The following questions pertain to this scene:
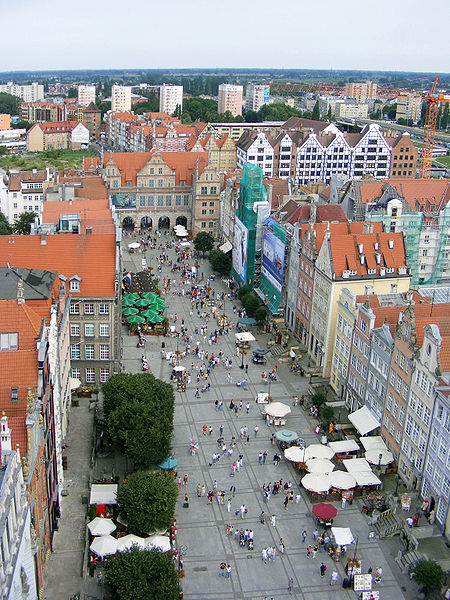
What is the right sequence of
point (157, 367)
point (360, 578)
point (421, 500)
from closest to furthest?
point (360, 578) → point (421, 500) → point (157, 367)

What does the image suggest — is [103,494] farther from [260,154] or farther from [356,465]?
[260,154]

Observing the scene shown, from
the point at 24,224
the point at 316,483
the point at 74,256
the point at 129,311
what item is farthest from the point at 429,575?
the point at 24,224

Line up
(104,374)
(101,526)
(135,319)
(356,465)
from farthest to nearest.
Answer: (135,319) → (104,374) → (356,465) → (101,526)

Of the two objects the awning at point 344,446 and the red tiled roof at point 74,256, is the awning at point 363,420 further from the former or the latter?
the red tiled roof at point 74,256

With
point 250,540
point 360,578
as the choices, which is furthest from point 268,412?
point 360,578

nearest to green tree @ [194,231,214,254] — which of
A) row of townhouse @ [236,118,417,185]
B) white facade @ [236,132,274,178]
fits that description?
white facade @ [236,132,274,178]

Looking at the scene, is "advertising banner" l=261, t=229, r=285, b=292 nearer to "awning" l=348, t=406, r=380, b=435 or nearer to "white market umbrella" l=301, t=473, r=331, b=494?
"awning" l=348, t=406, r=380, b=435

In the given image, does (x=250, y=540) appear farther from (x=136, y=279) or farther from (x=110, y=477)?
(x=136, y=279)
